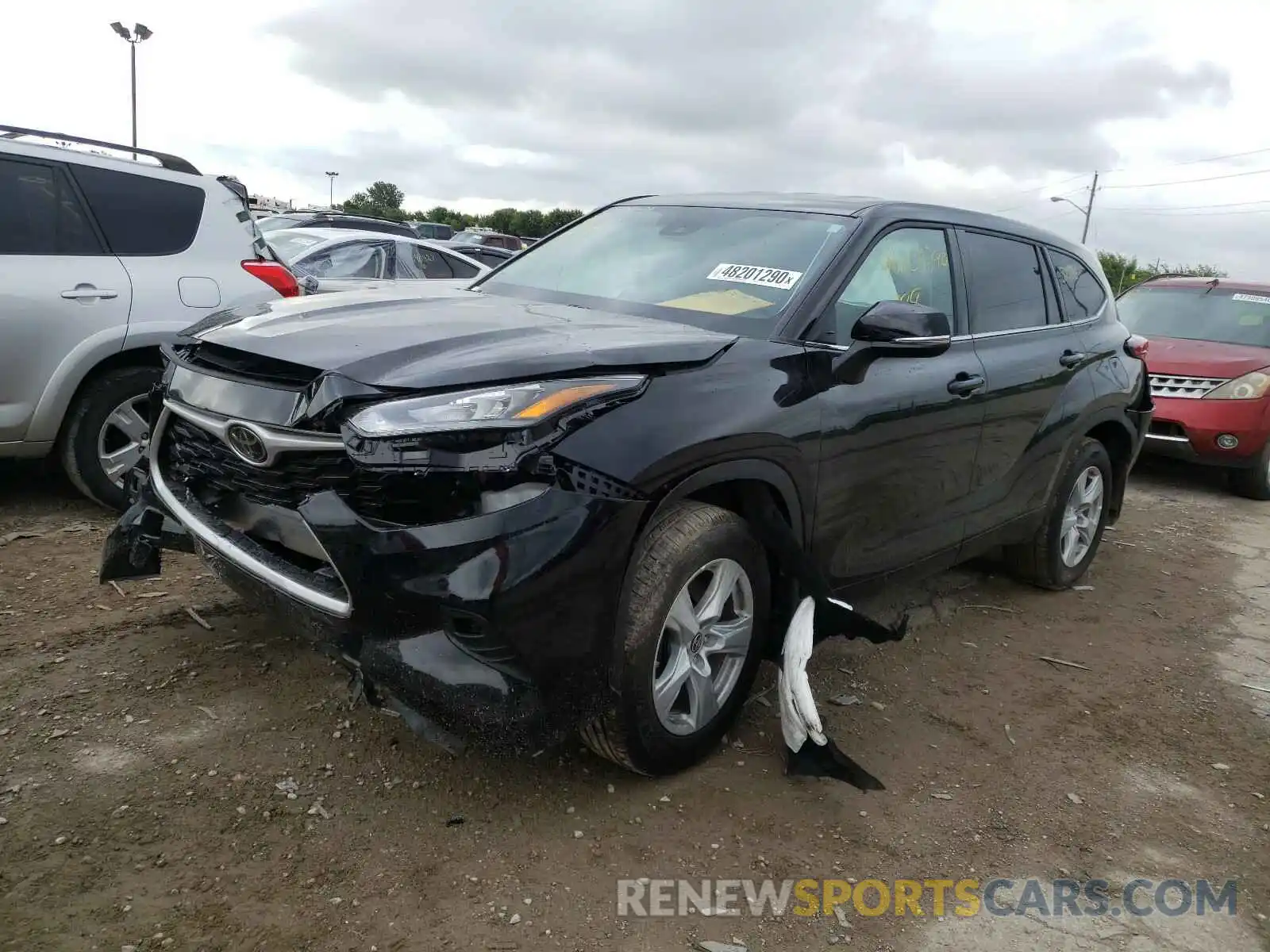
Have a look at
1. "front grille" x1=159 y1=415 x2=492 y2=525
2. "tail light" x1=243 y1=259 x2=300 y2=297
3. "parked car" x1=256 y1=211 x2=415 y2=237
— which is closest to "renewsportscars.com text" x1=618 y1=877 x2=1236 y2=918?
"front grille" x1=159 y1=415 x2=492 y2=525

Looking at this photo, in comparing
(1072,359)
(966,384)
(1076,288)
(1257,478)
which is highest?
(1076,288)

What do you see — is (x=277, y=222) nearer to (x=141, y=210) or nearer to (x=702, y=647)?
(x=141, y=210)

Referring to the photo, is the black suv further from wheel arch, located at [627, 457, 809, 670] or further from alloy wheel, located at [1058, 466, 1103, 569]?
alloy wheel, located at [1058, 466, 1103, 569]

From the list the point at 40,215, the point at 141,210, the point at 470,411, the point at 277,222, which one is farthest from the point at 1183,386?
the point at 277,222

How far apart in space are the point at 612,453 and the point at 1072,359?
2960mm

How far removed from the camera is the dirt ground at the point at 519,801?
2.29 m

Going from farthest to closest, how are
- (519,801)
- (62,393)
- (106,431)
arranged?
(106,431) → (62,393) → (519,801)

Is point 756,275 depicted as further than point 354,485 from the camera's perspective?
Yes

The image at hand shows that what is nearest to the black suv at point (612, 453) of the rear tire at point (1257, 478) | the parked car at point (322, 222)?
the rear tire at point (1257, 478)

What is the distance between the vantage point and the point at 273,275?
5.20 m

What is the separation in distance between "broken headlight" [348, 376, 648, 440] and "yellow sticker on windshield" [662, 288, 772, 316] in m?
0.97

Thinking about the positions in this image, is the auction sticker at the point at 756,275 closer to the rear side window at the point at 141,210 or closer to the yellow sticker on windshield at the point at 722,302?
the yellow sticker on windshield at the point at 722,302

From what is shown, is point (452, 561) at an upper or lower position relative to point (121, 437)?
upper

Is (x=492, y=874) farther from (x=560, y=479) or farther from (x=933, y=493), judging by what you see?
(x=933, y=493)
